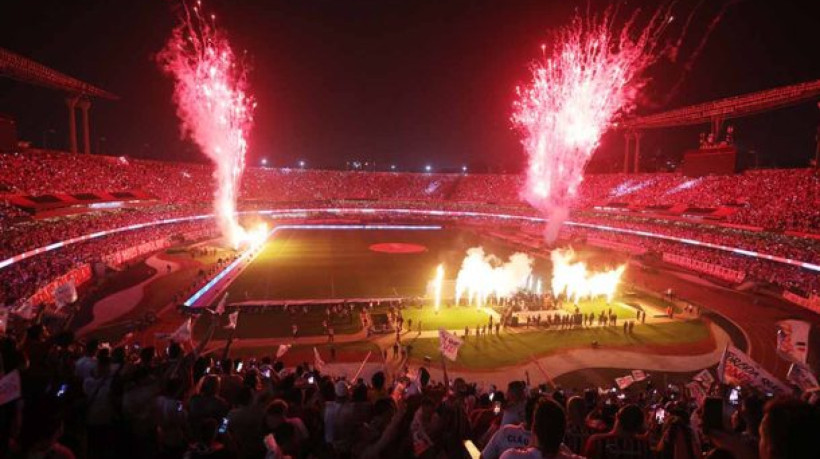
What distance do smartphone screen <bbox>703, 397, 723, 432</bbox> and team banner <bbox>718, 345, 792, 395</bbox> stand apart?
17.8 feet

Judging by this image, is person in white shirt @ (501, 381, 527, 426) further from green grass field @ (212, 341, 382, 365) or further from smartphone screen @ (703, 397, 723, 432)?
green grass field @ (212, 341, 382, 365)

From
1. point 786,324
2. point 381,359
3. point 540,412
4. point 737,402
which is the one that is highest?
point 540,412

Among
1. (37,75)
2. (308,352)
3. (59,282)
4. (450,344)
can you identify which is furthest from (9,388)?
(37,75)

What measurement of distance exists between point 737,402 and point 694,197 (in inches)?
1878

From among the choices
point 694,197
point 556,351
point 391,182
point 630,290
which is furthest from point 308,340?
point 391,182

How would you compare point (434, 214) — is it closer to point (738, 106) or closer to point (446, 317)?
point (738, 106)

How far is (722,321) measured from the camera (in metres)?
29.0

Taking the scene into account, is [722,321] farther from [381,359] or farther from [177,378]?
[177,378]

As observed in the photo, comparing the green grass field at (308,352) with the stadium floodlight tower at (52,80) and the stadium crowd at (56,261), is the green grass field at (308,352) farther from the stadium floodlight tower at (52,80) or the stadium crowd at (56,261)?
the stadium floodlight tower at (52,80)

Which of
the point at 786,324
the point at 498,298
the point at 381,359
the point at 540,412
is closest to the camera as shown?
the point at 540,412

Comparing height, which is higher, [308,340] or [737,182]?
[737,182]

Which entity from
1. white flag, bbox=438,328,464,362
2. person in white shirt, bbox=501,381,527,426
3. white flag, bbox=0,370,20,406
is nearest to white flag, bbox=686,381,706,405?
white flag, bbox=438,328,464,362

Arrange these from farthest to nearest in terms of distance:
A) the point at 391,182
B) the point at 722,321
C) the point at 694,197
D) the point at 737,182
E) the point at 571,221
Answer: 1. the point at 391,182
2. the point at 571,221
3. the point at 694,197
4. the point at 737,182
5. the point at 722,321

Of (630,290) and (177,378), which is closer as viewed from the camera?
(177,378)
